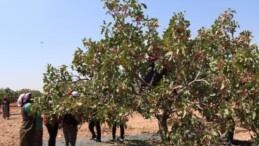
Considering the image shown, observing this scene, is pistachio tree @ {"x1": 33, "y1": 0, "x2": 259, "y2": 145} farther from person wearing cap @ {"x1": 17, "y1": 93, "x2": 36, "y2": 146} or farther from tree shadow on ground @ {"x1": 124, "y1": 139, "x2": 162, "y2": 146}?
tree shadow on ground @ {"x1": 124, "y1": 139, "x2": 162, "y2": 146}

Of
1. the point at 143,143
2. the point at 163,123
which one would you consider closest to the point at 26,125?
the point at 163,123

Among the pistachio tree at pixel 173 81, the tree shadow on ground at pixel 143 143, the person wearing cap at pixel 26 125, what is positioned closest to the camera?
the pistachio tree at pixel 173 81

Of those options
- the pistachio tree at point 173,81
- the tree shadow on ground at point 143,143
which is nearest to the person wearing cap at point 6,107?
the tree shadow on ground at point 143,143

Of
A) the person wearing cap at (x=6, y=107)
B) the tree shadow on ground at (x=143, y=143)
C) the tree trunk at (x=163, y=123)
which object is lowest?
the tree shadow on ground at (x=143, y=143)

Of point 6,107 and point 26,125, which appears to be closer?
point 26,125

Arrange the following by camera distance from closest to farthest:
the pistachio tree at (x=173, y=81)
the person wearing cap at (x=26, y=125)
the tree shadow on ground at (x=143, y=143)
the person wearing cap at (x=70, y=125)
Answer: the pistachio tree at (x=173, y=81) < the person wearing cap at (x=26, y=125) < the person wearing cap at (x=70, y=125) < the tree shadow on ground at (x=143, y=143)

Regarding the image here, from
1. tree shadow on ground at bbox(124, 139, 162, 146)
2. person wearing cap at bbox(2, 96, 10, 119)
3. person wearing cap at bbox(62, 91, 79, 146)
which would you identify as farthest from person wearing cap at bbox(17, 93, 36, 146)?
person wearing cap at bbox(2, 96, 10, 119)

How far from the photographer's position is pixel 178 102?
17.4 ft

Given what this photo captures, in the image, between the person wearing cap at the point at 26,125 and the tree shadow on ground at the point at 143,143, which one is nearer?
the person wearing cap at the point at 26,125

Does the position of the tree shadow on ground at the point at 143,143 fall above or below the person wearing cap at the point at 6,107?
below

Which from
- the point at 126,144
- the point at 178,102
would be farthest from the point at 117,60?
the point at 126,144

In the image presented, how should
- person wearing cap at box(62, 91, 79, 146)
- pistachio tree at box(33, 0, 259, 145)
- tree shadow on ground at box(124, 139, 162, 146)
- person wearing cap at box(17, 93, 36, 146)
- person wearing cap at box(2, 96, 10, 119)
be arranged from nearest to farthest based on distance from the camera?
pistachio tree at box(33, 0, 259, 145)
person wearing cap at box(17, 93, 36, 146)
person wearing cap at box(62, 91, 79, 146)
tree shadow on ground at box(124, 139, 162, 146)
person wearing cap at box(2, 96, 10, 119)

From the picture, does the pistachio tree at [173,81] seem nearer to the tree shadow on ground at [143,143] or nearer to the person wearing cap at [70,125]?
the person wearing cap at [70,125]

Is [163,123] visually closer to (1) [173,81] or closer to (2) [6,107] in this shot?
(1) [173,81]
